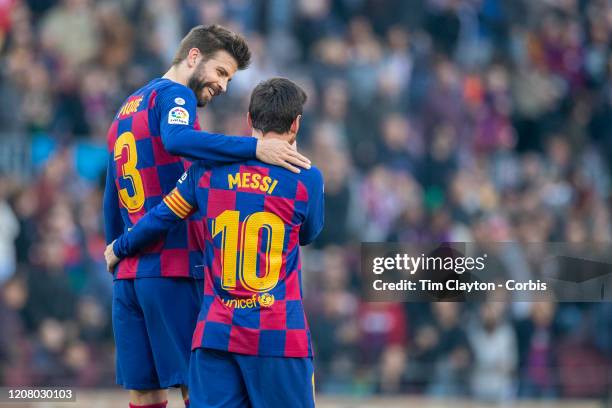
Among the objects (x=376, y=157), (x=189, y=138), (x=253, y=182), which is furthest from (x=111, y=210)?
(x=376, y=157)

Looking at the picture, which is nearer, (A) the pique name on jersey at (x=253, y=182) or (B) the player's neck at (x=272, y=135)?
(A) the pique name on jersey at (x=253, y=182)

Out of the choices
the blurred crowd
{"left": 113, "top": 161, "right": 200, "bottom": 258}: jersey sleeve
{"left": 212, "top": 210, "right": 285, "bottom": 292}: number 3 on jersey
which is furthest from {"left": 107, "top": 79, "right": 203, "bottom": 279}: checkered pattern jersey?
the blurred crowd

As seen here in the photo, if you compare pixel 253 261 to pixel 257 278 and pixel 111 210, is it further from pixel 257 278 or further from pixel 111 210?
pixel 111 210

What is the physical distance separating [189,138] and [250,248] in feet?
2.11

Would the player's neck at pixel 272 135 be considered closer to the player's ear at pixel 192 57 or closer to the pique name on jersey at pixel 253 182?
the pique name on jersey at pixel 253 182

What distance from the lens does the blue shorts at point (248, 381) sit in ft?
18.2

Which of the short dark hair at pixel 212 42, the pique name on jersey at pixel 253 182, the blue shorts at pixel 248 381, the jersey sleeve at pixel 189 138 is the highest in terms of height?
the short dark hair at pixel 212 42

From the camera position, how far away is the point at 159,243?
6199 millimetres

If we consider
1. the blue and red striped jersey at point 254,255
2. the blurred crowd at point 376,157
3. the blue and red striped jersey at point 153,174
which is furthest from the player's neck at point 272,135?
the blurred crowd at point 376,157

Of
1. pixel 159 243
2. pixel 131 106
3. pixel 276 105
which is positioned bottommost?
pixel 159 243

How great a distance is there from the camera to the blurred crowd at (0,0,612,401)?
11.8 m

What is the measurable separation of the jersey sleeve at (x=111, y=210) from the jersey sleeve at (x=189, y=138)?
52cm

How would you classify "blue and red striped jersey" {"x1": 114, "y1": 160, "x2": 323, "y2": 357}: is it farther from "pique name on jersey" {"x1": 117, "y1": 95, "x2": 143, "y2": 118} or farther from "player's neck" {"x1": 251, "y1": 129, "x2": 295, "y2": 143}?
"pique name on jersey" {"x1": 117, "y1": 95, "x2": 143, "y2": 118}

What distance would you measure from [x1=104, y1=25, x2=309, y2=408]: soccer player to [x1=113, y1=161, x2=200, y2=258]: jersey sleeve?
0.44ft
